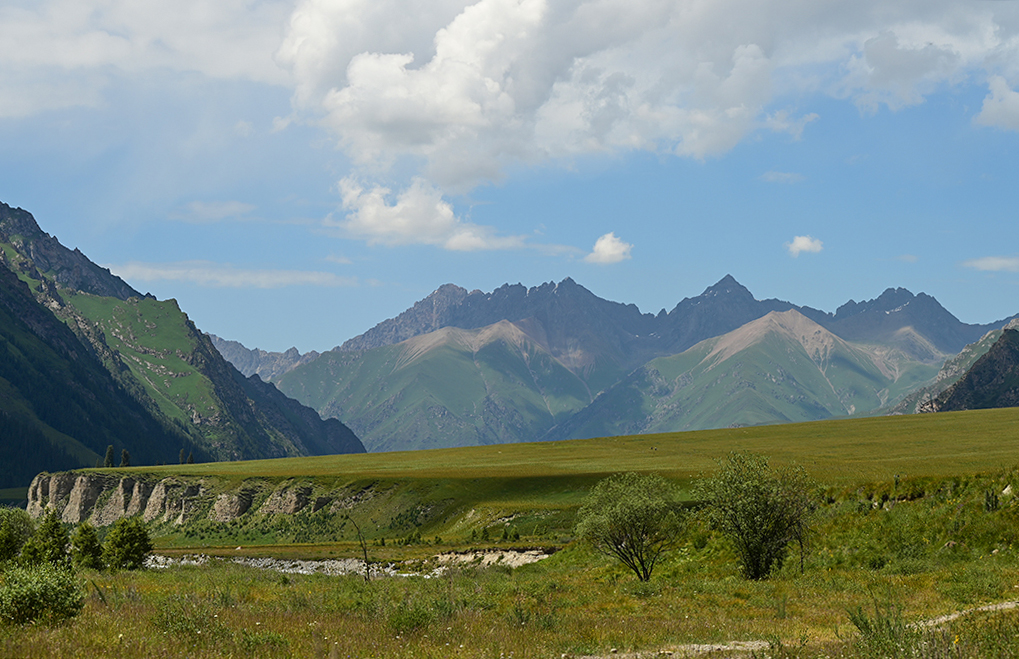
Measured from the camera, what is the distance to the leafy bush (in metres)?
16.5

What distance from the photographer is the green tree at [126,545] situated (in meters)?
54.5

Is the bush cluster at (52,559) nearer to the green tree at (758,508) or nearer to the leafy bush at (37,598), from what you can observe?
the leafy bush at (37,598)

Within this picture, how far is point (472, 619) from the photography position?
2070 centimetres

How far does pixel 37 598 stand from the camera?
55.0ft

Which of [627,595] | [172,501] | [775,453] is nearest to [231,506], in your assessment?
[172,501]

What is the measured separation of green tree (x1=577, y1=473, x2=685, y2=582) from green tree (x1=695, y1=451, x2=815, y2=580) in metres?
6.06

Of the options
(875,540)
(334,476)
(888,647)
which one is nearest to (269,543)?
(334,476)

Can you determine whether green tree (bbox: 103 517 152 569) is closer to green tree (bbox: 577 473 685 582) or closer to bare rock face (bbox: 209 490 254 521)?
green tree (bbox: 577 473 685 582)

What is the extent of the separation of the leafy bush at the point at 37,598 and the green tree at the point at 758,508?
93.5 feet

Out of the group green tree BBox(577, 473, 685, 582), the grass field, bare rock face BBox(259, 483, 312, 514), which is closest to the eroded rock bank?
bare rock face BBox(259, 483, 312, 514)

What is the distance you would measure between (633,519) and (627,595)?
1294 cm

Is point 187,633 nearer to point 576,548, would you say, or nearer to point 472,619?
point 472,619

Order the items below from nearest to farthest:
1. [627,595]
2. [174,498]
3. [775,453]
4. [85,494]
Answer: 1. [627,595]
2. [775,453]
3. [174,498]
4. [85,494]

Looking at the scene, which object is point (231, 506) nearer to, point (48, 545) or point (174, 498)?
point (174, 498)
